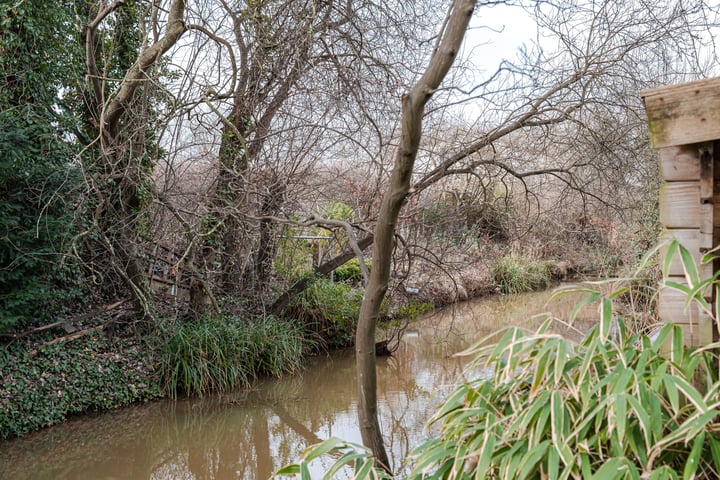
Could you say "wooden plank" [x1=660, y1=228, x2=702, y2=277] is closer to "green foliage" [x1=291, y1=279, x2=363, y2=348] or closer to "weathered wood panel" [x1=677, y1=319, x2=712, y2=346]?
"weathered wood panel" [x1=677, y1=319, x2=712, y2=346]

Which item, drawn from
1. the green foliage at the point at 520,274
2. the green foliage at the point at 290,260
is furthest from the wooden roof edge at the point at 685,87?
the green foliage at the point at 520,274

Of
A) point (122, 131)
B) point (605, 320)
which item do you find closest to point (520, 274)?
point (122, 131)

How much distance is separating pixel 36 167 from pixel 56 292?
132 cm

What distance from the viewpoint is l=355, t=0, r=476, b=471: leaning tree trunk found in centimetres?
213

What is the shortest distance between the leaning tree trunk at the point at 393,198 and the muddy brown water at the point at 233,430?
4.72ft

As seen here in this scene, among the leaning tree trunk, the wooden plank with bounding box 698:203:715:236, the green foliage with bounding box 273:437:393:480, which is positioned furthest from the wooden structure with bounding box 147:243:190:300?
the wooden plank with bounding box 698:203:715:236

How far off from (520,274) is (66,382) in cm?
1088

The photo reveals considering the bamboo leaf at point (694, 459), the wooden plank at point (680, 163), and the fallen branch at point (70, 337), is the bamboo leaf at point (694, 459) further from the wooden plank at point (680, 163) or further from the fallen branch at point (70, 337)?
the fallen branch at point (70, 337)

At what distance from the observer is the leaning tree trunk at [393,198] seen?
2133mm

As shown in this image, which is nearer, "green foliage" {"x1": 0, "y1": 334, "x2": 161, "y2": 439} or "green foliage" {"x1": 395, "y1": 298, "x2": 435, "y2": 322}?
"green foliage" {"x1": 0, "y1": 334, "x2": 161, "y2": 439}

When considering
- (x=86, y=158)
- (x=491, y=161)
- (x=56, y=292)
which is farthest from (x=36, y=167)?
(x=491, y=161)

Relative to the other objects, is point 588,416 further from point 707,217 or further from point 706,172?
point 706,172

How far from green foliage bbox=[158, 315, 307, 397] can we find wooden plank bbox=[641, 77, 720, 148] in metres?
5.77

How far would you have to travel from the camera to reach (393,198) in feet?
7.95
